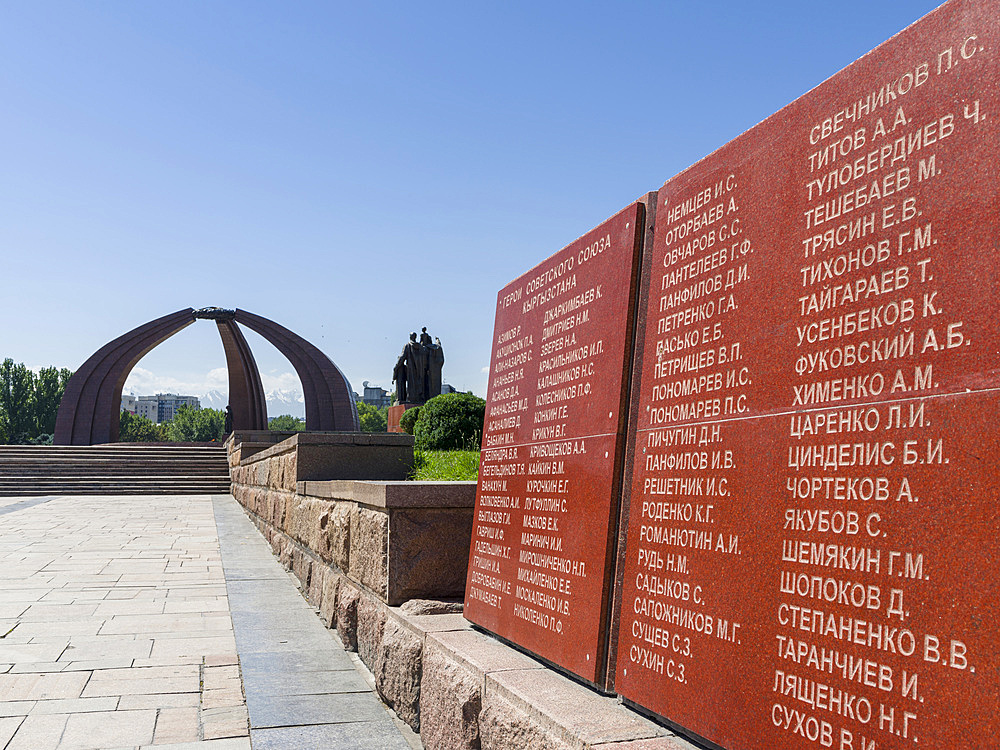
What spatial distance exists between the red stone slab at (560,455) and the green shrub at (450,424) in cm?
1024

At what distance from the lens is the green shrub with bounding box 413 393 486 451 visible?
14.3m

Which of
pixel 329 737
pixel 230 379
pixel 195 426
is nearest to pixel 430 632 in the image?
pixel 329 737

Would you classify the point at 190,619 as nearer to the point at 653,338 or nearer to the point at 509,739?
the point at 509,739

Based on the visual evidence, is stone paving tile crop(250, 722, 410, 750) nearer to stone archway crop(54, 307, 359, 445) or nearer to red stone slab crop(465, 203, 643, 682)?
red stone slab crop(465, 203, 643, 682)

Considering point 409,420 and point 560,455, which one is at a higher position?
point 409,420

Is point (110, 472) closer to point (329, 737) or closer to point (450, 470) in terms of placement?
point (450, 470)

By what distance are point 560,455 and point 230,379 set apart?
1448 inches

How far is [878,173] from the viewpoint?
158 centimetres

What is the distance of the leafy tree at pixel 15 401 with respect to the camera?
69688 millimetres

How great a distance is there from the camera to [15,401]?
6994 cm

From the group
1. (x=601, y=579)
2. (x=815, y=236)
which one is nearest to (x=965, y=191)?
(x=815, y=236)

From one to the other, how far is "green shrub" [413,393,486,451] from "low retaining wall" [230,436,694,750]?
24.2 feet

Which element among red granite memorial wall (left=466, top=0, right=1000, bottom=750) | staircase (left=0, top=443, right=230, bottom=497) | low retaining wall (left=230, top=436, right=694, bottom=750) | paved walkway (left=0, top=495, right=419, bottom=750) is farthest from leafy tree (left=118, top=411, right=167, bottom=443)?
red granite memorial wall (left=466, top=0, right=1000, bottom=750)

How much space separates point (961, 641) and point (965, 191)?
745mm
